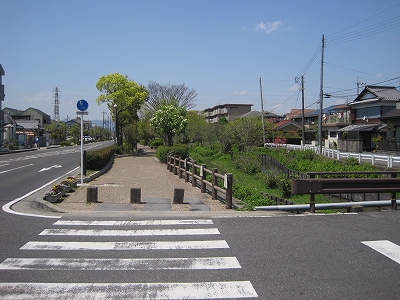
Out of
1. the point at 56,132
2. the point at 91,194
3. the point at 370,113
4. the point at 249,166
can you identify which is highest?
the point at 370,113

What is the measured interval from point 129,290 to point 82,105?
11388mm

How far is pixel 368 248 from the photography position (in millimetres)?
5980

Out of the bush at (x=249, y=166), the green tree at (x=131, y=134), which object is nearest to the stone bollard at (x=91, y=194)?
the bush at (x=249, y=166)

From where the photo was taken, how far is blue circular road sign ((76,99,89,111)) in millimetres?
14547

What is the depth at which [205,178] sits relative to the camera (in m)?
13.5

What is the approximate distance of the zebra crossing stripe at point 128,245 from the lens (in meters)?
6.08

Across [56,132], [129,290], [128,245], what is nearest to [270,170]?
[128,245]

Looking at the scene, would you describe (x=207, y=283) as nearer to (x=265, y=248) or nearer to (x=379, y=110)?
(x=265, y=248)

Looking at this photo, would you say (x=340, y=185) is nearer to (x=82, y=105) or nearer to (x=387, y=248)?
(x=387, y=248)

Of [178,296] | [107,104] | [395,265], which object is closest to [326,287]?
[395,265]

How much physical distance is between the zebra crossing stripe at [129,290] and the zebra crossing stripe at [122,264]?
57 cm

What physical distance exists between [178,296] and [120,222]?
4.09 metres

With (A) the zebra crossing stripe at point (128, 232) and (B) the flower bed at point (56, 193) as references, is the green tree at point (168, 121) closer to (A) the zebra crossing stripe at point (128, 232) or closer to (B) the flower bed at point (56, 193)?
(B) the flower bed at point (56, 193)

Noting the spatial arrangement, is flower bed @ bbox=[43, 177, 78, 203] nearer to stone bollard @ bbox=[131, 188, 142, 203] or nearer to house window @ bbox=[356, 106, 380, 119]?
stone bollard @ bbox=[131, 188, 142, 203]
